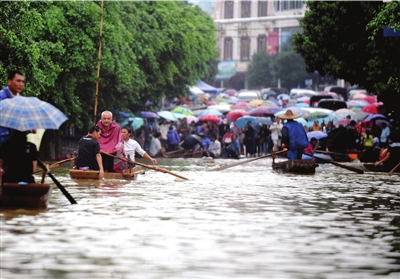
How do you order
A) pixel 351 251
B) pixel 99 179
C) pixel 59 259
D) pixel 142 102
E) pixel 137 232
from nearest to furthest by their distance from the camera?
pixel 59 259 < pixel 351 251 < pixel 137 232 < pixel 99 179 < pixel 142 102

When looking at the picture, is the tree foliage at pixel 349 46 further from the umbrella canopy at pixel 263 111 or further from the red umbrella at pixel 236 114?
the red umbrella at pixel 236 114

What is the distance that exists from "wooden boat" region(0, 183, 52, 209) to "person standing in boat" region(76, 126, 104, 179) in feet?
19.0

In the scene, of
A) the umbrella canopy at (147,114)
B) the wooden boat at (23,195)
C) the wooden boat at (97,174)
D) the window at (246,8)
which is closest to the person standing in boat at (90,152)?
the wooden boat at (97,174)

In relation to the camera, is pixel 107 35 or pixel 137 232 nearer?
pixel 137 232

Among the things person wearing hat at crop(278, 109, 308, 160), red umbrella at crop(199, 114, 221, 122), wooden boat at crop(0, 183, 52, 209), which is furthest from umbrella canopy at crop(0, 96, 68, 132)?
red umbrella at crop(199, 114, 221, 122)

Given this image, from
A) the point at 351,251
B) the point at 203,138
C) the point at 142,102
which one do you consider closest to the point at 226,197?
the point at 351,251

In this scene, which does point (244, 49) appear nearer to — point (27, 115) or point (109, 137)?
point (109, 137)

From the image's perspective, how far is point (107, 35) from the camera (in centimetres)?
3812

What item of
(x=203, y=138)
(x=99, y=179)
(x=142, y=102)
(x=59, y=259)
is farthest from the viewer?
(x=142, y=102)

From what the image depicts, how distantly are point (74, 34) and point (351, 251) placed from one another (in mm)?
27556

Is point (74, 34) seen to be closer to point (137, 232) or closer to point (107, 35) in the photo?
point (107, 35)

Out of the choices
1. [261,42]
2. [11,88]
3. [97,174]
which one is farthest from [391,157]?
[261,42]

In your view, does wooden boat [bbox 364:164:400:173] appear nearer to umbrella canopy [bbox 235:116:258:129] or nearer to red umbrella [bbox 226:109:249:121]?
umbrella canopy [bbox 235:116:258:129]

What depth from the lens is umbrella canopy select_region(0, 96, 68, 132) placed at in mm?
14391
